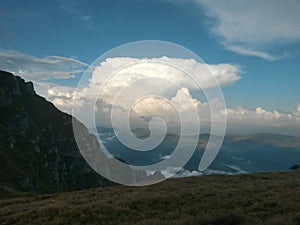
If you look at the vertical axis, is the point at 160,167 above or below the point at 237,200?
above

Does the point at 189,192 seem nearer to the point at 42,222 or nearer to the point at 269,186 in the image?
the point at 269,186

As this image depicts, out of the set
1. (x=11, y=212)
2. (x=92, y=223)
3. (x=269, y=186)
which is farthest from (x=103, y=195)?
(x=269, y=186)

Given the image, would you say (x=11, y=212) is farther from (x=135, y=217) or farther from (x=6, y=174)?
(x=6, y=174)

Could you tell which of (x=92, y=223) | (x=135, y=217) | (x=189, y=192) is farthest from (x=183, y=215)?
(x=189, y=192)

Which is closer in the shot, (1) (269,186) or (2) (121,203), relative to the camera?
(2) (121,203)

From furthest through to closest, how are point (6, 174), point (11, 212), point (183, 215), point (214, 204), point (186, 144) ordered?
1. point (6, 174)
2. point (186, 144)
3. point (11, 212)
4. point (214, 204)
5. point (183, 215)

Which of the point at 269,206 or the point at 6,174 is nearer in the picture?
the point at 269,206

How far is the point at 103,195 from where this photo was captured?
1160 inches

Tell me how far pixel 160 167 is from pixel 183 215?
970 cm

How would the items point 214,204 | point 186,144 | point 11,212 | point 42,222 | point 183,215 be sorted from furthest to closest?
point 186,144, point 11,212, point 214,204, point 42,222, point 183,215

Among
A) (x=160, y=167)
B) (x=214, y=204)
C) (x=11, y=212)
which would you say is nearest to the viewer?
(x=214, y=204)

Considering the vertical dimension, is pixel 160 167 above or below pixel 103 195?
above

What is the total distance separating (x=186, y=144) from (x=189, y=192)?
3566 mm

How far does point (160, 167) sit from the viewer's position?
2877cm
